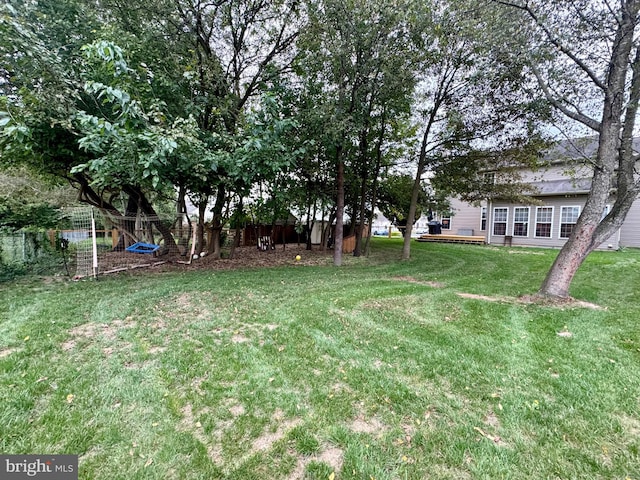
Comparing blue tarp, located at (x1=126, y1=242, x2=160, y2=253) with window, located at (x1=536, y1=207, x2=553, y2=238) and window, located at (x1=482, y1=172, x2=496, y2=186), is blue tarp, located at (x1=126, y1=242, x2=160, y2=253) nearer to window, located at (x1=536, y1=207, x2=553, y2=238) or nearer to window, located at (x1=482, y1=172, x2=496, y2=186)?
window, located at (x1=482, y1=172, x2=496, y2=186)

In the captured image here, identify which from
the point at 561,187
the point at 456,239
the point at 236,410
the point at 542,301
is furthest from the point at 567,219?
the point at 236,410

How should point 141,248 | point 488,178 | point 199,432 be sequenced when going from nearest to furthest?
point 199,432 < point 141,248 < point 488,178

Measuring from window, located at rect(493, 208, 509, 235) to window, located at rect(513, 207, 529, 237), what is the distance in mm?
409

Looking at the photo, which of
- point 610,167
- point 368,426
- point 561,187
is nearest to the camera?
point 368,426

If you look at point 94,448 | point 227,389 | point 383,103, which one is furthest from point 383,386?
point 383,103

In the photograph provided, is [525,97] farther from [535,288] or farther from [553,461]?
[553,461]

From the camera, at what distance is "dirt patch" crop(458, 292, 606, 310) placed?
469cm

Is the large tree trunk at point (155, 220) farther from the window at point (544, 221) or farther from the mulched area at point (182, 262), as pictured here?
the window at point (544, 221)

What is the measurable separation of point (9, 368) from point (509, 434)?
13.2ft

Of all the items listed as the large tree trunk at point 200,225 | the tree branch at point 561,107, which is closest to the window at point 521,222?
the tree branch at point 561,107

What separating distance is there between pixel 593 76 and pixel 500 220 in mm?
12491

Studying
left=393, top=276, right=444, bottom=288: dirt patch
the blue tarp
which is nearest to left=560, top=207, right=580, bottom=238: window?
left=393, top=276, right=444, bottom=288: dirt patch

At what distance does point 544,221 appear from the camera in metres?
14.3

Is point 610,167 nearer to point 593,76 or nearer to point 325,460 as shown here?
point 593,76
